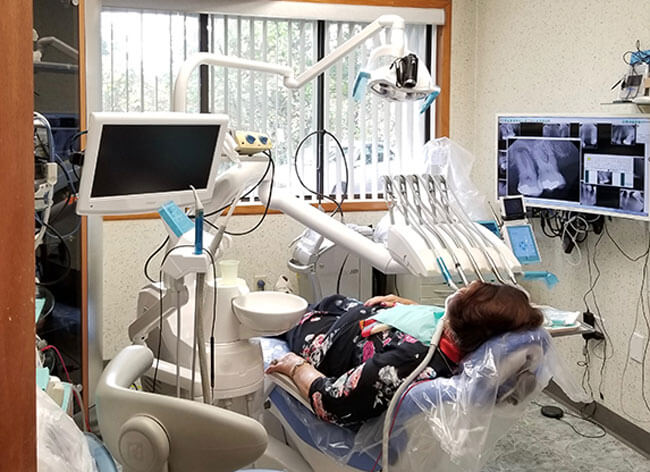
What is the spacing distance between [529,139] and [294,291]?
5.22ft

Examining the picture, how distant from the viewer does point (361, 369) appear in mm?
2227

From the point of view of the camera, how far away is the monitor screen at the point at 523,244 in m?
2.53

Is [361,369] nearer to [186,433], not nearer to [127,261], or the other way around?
[186,433]

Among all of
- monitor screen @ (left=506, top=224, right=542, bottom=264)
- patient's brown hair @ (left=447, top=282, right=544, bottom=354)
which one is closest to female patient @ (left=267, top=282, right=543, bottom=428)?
patient's brown hair @ (left=447, top=282, right=544, bottom=354)

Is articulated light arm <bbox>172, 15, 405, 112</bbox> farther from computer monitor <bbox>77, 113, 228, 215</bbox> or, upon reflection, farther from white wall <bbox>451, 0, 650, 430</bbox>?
white wall <bbox>451, 0, 650, 430</bbox>

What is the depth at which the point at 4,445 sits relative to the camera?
0.64m

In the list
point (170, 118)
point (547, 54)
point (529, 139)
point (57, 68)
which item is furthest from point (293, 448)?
point (547, 54)

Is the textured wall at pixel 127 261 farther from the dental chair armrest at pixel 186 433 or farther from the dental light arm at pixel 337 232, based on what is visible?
the dental chair armrest at pixel 186 433

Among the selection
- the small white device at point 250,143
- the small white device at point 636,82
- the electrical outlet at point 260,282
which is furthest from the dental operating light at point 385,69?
the electrical outlet at point 260,282

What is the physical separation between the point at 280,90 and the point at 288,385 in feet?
7.30

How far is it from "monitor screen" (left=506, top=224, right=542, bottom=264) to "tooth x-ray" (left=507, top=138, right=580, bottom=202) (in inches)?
33.9

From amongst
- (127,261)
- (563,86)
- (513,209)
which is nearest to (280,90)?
(127,261)

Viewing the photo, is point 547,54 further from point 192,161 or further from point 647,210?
point 192,161

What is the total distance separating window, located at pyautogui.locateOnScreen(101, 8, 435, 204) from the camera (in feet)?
13.0
